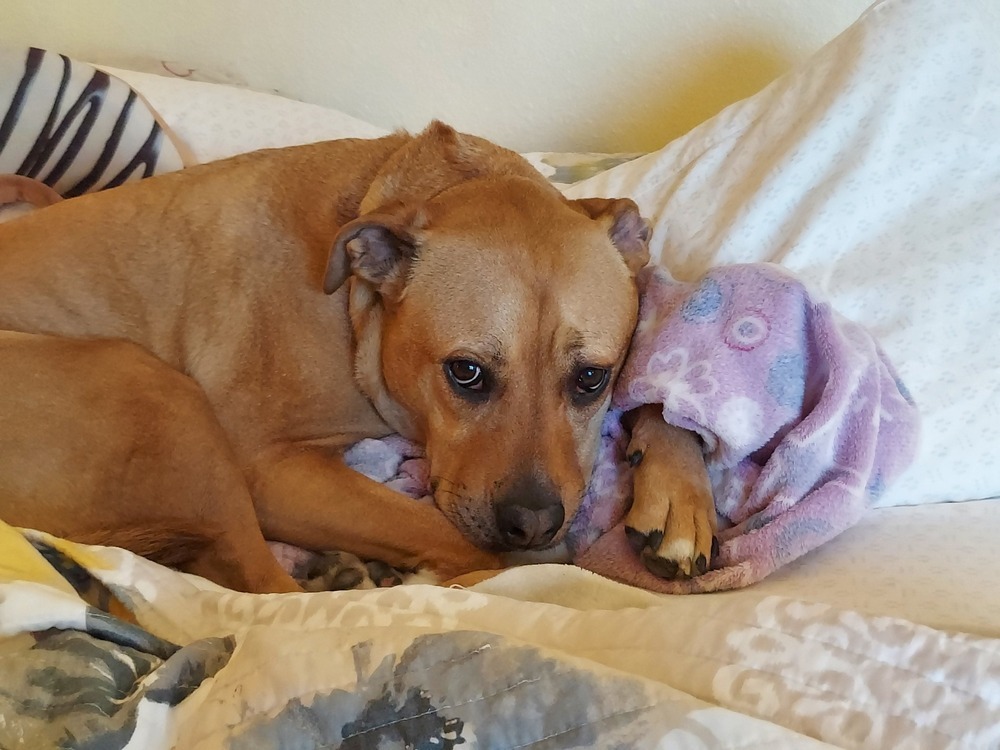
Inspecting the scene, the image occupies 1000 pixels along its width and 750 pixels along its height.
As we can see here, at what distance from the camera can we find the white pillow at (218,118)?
3.11m

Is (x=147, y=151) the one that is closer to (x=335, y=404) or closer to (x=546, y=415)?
(x=335, y=404)

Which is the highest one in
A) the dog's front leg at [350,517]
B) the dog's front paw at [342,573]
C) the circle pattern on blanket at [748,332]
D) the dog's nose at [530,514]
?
the circle pattern on blanket at [748,332]

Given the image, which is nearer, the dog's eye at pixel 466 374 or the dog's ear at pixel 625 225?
the dog's eye at pixel 466 374

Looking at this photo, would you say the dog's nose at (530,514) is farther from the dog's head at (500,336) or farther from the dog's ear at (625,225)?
the dog's ear at (625,225)

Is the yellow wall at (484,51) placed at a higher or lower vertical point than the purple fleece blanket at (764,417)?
higher

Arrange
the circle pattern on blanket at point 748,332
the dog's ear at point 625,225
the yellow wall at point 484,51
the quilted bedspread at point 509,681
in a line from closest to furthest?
the quilted bedspread at point 509,681
the circle pattern on blanket at point 748,332
the dog's ear at point 625,225
the yellow wall at point 484,51

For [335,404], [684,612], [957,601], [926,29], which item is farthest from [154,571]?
[926,29]

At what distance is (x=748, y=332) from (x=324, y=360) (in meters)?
1.06

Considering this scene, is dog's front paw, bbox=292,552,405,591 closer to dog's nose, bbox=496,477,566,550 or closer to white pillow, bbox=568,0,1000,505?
dog's nose, bbox=496,477,566,550

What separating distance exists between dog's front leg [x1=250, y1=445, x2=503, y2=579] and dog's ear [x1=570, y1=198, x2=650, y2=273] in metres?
0.81

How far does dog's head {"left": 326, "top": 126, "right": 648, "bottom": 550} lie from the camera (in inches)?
72.1

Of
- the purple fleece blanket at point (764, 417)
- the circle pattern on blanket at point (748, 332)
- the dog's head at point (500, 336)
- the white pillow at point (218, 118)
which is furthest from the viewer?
the white pillow at point (218, 118)

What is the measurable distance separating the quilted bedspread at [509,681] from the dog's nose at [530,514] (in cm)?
48

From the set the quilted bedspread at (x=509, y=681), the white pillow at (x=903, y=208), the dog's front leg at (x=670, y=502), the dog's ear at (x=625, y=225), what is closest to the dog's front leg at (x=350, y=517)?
the dog's front leg at (x=670, y=502)
